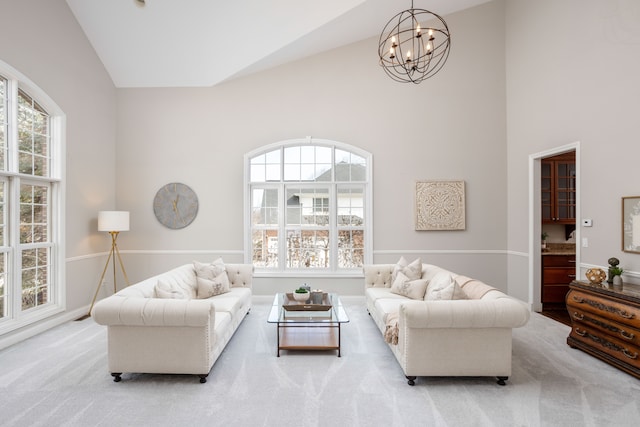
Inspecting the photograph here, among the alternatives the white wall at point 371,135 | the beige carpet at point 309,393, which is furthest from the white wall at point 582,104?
the beige carpet at point 309,393

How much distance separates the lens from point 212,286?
4.16m

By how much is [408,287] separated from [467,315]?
1473 mm

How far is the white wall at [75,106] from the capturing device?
396 cm

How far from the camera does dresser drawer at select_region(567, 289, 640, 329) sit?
2.94 meters

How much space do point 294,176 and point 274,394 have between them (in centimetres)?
362

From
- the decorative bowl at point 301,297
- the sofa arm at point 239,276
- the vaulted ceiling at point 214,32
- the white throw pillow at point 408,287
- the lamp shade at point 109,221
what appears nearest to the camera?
the decorative bowl at point 301,297

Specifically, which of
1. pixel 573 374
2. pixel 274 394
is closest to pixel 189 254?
pixel 274 394

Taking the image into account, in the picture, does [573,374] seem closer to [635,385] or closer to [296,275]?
[635,385]

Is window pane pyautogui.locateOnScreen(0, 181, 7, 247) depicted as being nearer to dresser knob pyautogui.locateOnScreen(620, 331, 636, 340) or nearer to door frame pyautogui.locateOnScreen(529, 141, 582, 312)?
dresser knob pyautogui.locateOnScreen(620, 331, 636, 340)

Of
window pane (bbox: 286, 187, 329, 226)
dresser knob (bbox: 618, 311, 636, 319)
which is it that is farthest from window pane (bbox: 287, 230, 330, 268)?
dresser knob (bbox: 618, 311, 636, 319)

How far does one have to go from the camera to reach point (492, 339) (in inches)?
109

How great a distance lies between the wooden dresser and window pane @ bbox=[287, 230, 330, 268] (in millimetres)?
3341

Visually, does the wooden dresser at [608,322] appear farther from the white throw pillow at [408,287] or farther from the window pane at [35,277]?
the window pane at [35,277]

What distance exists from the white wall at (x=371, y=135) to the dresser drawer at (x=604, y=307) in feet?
6.62
